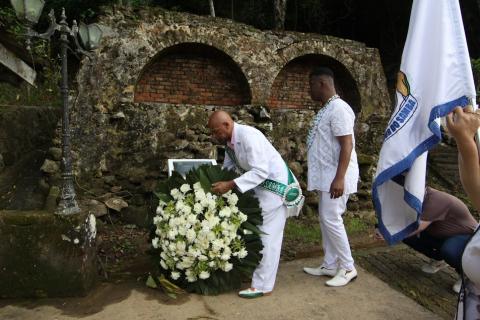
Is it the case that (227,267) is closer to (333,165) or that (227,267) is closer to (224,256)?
(224,256)

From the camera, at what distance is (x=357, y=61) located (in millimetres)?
6930

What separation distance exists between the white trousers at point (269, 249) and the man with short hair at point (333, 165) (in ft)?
1.37

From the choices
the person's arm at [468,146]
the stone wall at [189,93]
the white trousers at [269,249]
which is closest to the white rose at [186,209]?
the white trousers at [269,249]

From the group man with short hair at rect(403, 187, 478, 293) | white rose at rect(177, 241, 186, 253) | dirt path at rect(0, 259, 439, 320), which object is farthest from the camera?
man with short hair at rect(403, 187, 478, 293)

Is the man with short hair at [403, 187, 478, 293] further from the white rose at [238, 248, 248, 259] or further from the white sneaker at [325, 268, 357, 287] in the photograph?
the white rose at [238, 248, 248, 259]

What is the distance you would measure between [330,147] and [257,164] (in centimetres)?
73

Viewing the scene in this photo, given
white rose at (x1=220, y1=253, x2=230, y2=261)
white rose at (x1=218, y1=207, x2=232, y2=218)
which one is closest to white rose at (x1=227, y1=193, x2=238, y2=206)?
white rose at (x1=218, y1=207, x2=232, y2=218)

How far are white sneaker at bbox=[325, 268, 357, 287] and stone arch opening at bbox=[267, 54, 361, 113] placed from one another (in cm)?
375

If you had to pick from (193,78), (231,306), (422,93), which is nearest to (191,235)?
(231,306)

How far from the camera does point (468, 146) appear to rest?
144 cm

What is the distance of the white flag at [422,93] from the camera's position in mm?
2346

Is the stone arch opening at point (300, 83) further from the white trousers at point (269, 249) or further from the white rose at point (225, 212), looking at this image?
the white rose at point (225, 212)

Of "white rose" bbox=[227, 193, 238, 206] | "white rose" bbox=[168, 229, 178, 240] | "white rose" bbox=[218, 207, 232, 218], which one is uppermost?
"white rose" bbox=[227, 193, 238, 206]

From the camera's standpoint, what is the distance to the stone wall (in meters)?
5.30
